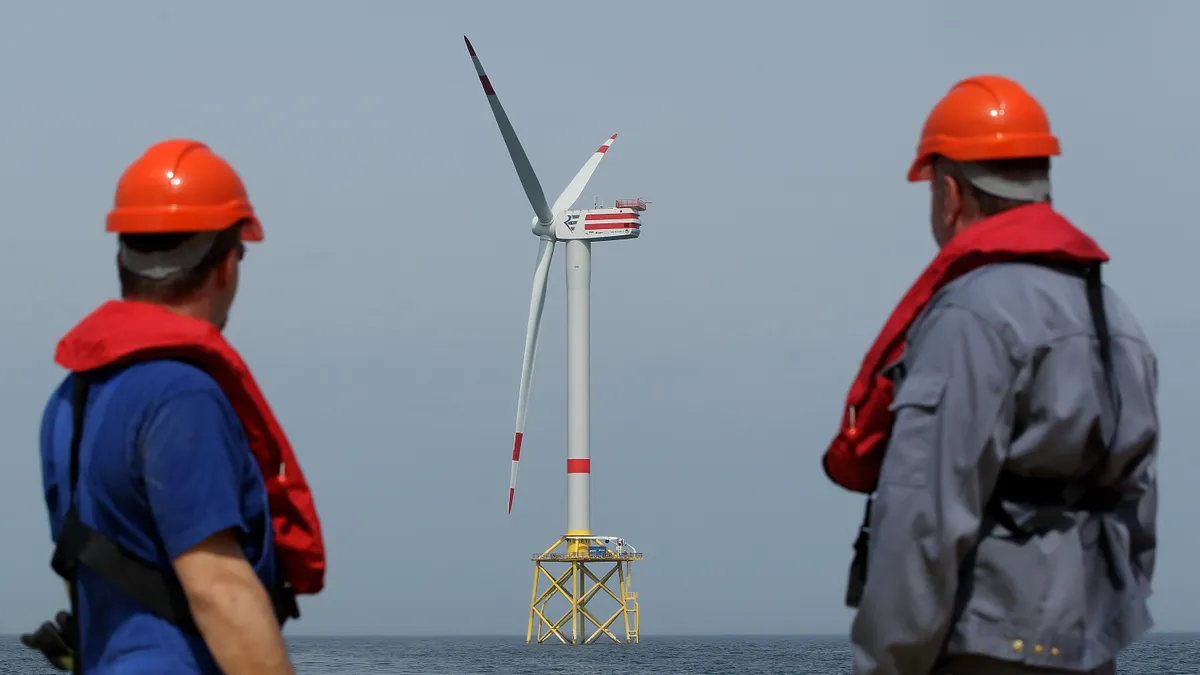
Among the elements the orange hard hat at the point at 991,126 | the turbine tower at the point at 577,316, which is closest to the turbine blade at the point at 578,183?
the turbine tower at the point at 577,316

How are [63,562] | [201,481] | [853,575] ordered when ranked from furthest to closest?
[853,575], [63,562], [201,481]

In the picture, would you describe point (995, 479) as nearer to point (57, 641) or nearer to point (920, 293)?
point (920, 293)

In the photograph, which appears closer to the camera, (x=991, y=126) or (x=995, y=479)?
(x=995, y=479)

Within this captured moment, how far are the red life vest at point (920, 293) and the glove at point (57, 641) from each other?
6.54 feet

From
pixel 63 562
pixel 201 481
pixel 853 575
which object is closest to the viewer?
pixel 201 481

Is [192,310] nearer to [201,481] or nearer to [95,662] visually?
[201,481]

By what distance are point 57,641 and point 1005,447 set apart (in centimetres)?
242

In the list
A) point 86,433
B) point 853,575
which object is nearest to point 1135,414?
point 853,575

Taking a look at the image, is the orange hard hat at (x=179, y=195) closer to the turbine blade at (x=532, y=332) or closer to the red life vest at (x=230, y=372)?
the red life vest at (x=230, y=372)

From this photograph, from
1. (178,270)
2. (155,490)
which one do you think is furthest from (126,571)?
(178,270)

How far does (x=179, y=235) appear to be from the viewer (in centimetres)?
425

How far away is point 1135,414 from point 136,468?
95.2 inches

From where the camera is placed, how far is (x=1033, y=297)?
431cm

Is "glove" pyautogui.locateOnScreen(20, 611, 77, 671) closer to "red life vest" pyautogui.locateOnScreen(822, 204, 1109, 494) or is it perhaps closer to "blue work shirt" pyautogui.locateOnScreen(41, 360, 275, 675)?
"blue work shirt" pyautogui.locateOnScreen(41, 360, 275, 675)
